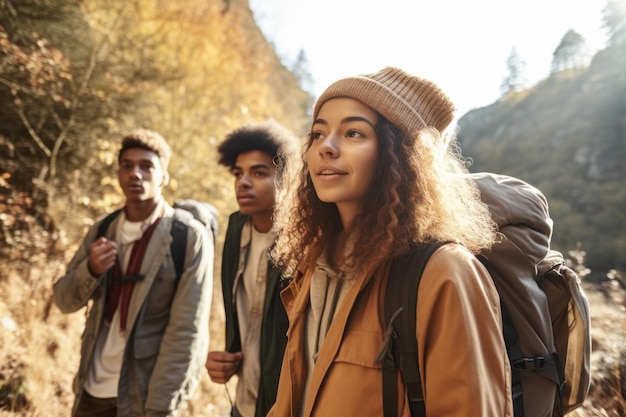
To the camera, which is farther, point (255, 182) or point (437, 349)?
point (255, 182)

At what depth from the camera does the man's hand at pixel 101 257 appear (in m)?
2.27

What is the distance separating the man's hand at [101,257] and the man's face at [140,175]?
0.39 metres

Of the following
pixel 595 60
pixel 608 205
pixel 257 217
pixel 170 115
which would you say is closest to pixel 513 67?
pixel 595 60

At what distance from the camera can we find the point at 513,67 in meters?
50.6

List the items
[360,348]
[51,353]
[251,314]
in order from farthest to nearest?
Result: [51,353] < [251,314] < [360,348]

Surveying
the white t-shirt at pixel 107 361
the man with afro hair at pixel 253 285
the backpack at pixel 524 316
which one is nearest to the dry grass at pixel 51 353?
the white t-shirt at pixel 107 361

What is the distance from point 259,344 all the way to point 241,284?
41 centimetres

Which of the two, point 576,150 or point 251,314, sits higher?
point 576,150

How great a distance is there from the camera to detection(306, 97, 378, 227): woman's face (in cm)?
123

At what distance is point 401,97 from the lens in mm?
1223

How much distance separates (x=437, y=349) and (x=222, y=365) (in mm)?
1572

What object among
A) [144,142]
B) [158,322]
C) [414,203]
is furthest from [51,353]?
[414,203]

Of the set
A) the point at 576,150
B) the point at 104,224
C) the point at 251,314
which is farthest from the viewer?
the point at 576,150

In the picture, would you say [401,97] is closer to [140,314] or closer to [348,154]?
[348,154]
